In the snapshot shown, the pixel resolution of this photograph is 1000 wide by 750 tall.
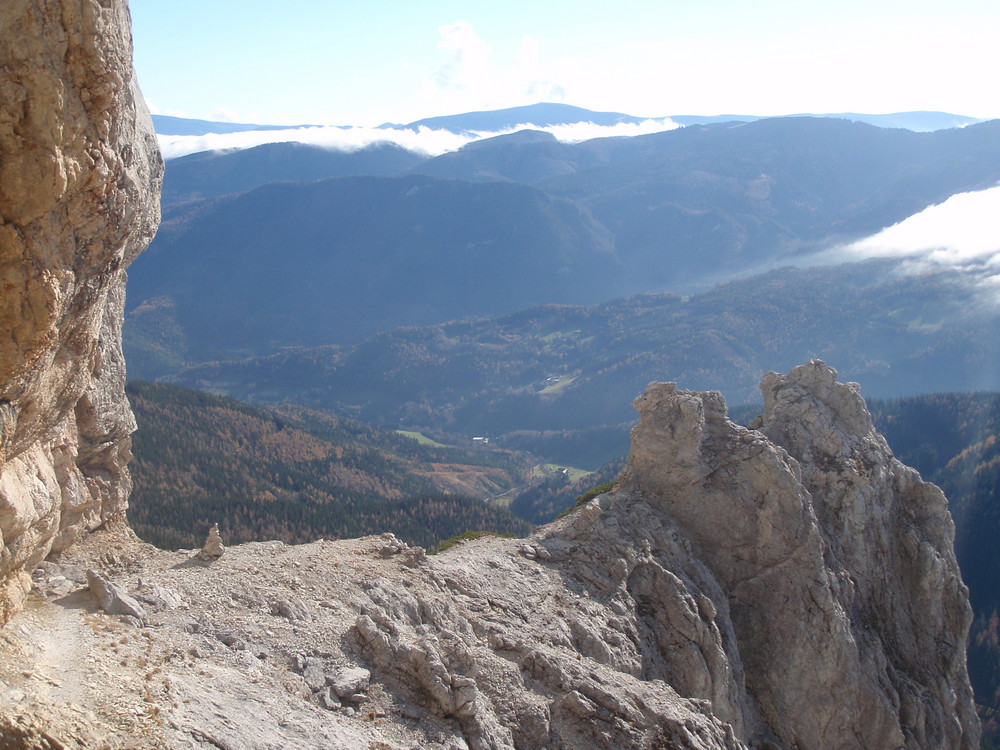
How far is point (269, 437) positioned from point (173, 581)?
16625cm

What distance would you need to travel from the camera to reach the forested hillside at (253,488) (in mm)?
110750

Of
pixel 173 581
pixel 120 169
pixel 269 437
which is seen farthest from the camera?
pixel 269 437

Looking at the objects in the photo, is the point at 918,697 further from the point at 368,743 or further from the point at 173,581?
the point at 173,581

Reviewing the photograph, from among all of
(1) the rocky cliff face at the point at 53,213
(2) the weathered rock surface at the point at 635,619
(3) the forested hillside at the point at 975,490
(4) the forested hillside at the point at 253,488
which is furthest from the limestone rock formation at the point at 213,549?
(3) the forested hillside at the point at 975,490

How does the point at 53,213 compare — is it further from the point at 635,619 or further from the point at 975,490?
the point at 975,490

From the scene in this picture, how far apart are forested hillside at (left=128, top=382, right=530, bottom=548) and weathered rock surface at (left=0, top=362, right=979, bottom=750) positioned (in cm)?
6580

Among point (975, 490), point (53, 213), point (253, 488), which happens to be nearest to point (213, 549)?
point (53, 213)

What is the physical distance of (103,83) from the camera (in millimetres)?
15969

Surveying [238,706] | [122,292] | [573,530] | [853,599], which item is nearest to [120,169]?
[122,292]

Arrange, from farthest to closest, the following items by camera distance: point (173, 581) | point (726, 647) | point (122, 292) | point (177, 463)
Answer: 1. point (177, 463)
2. point (726, 647)
3. point (122, 292)
4. point (173, 581)

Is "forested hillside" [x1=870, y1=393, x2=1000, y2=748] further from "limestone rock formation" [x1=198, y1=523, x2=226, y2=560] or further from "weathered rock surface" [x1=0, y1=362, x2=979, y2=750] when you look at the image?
"limestone rock formation" [x1=198, y1=523, x2=226, y2=560]

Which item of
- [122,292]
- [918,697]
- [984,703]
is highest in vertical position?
[122,292]

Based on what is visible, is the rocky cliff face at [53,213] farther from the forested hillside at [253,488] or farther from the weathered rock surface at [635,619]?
the forested hillside at [253,488]

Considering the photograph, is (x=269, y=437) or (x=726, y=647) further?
(x=269, y=437)
